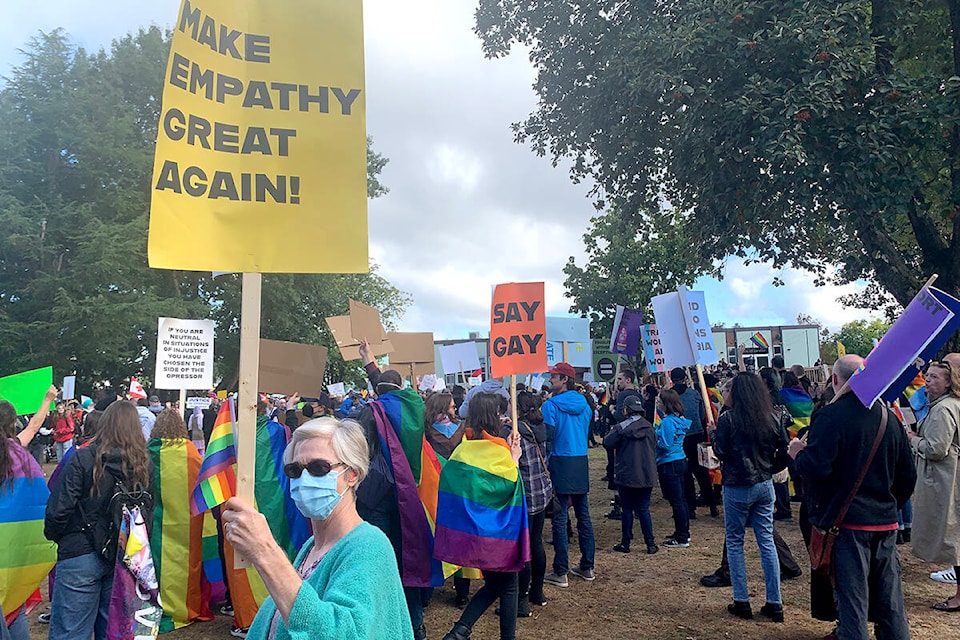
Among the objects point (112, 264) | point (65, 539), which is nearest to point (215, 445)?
point (65, 539)

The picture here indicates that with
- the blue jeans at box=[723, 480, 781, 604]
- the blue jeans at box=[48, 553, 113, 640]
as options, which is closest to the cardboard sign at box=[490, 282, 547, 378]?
the blue jeans at box=[723, 480, 781, 604]

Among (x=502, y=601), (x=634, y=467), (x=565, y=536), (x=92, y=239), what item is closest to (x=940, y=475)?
(x=634, y=467)

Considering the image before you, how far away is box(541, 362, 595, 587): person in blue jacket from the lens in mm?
7637

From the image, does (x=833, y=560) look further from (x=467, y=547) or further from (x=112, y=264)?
(x=112, y=264)

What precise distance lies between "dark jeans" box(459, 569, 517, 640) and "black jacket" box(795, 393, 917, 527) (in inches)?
88.3

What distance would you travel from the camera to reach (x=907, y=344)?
13.1ft

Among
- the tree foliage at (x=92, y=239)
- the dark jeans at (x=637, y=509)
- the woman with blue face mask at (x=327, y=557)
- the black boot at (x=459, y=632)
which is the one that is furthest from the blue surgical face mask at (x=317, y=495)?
the tree foliage at (x=92, y=239)

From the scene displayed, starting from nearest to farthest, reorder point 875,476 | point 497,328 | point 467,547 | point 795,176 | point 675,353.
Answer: point 875,476
point 467,547
point 497,328
point 675,353
point 795,176

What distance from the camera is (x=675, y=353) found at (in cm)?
909

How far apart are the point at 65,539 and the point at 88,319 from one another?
25849mm

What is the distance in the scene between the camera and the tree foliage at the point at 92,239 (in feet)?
90.2

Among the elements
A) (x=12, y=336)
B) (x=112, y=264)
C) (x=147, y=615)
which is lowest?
(x=147, y=615)

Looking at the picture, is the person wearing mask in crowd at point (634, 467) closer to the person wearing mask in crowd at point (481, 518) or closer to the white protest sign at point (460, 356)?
the person wearing mask in crowd at point (481, 518)

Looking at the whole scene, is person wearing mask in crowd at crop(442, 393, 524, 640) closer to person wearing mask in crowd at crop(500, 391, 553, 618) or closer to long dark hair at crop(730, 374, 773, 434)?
person wearing mask in crowd at crop(500, 391, 553, 618)
